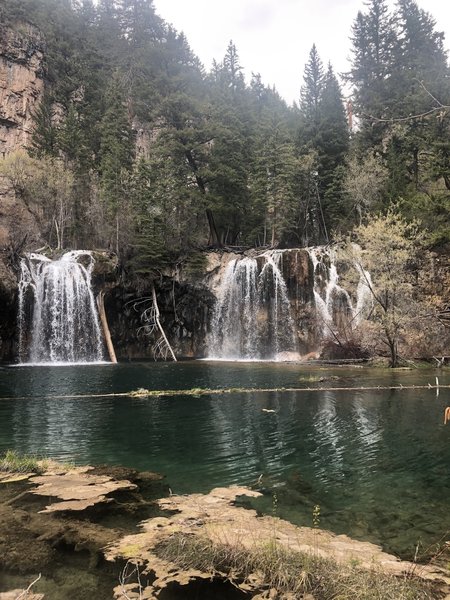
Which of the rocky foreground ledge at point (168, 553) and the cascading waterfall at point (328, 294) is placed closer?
the rocky foreground ledge at point (168, 553)

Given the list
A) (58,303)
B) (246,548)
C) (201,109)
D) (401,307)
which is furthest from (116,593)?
(201,109)

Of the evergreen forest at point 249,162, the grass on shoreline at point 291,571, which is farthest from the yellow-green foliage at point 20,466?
the evergreen forest at point 249,162

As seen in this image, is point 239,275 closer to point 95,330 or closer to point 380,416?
point 95,330

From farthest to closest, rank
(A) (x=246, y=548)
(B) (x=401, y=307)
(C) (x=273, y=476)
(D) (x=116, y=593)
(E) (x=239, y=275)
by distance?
(E) (x=239, y=275) < (B) (x=401, y=307) < (C) (x=273, y=476) < (A) (x=246, y=548) < (D) (x=116, y=593)

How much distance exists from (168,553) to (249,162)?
49.8 metres

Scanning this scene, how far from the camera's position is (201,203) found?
43594mm

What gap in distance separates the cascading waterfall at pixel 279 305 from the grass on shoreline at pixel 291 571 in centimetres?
3342

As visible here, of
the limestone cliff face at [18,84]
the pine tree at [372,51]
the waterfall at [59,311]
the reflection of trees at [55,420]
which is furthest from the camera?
the limestone cliff face at [18,84]

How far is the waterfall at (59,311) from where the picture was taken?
36844 millimetres

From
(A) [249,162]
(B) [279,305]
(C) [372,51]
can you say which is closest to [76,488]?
(B) [279,305]

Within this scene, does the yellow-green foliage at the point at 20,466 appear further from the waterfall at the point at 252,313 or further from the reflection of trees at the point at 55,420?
the waterfall at the point at 252,313

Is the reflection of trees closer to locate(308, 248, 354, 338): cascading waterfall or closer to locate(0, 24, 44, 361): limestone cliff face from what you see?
locate(308, 248, 354, 338): cascading waterfall

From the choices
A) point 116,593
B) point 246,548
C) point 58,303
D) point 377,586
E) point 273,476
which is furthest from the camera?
point 58,303

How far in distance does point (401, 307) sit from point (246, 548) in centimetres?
2514
